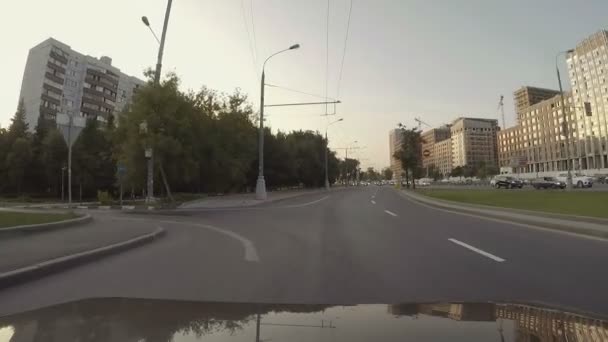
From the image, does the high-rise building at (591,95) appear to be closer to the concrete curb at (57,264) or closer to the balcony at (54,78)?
the balcony at (54,78)

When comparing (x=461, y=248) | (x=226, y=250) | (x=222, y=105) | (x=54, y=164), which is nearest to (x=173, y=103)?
(x=222, y=105)

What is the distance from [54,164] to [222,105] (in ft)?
107

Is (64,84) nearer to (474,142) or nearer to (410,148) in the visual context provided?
(410,148)

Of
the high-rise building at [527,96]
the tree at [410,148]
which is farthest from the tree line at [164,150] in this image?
the high-rise building at [527,96]

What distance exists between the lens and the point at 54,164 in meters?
59.6

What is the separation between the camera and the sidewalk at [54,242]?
26.3 ft

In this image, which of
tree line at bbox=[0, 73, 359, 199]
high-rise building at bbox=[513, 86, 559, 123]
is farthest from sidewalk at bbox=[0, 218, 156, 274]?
high-rise building at bbox=[513, 86, 559, 123]

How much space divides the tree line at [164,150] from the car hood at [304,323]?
24.0 metres

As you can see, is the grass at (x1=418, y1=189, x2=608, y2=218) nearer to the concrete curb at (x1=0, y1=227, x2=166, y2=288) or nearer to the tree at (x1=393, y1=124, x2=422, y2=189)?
the concrete curb at (x1=0, y1=227, x2=166, y2=288)

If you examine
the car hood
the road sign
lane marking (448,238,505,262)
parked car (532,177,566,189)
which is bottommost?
lane marking (448,238,505,262)

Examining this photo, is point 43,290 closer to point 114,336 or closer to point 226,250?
point 114,336

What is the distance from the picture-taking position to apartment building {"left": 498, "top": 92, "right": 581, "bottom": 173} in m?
128

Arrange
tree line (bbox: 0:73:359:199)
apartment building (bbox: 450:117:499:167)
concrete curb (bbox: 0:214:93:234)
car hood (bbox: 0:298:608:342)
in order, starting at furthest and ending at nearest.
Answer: apartment building (bbox: 450:117:499:167) → tree line (bbox: 0:73:359:199) → concrete curb (bbox: 0:214:93:234) → car hood (bbox: 0:298:608:342)

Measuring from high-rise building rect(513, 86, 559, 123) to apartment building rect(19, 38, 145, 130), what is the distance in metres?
116
